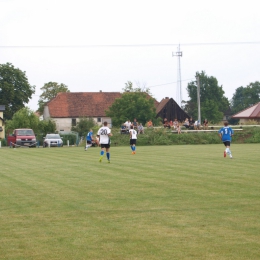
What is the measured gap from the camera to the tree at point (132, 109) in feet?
296

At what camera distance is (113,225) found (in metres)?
10.9

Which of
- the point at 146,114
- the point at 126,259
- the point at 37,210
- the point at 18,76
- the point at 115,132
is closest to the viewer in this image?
the point at 126,259

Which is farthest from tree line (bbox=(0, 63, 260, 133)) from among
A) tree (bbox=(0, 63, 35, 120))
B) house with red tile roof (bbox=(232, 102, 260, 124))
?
house with red tile roof (bbox=(232, 102, 260, 124))

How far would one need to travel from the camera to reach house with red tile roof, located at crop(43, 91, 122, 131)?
111 meters

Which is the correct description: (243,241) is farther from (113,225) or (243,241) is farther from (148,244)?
(113,225)

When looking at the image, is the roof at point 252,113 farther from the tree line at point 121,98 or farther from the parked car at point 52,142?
the parked car at point 52,142

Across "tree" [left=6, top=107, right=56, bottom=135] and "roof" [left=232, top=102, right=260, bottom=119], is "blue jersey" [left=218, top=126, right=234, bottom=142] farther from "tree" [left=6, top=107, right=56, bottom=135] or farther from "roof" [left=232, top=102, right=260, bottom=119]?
"roof" [left=232, top=102, right=260, bottom=119]

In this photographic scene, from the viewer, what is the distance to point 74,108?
111 metres

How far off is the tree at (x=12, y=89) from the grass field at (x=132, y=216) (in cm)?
8211

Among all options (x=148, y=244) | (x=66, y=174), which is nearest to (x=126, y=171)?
(x=66, y=174)

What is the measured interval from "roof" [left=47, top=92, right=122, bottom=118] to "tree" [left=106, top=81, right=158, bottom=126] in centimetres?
1743

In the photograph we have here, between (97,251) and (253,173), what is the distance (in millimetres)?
12382

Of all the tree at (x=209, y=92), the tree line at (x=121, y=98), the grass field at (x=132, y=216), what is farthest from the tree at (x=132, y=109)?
the grass field at (x=132, y=216)

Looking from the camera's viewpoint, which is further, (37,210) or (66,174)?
(66,174)
